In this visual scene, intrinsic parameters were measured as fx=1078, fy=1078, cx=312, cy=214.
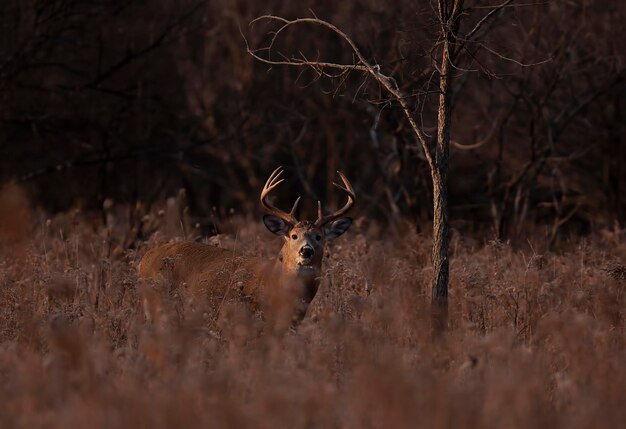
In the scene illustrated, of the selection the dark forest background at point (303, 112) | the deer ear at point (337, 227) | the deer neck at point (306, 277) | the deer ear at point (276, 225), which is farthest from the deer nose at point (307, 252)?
the dark forest background at point (303, 112)

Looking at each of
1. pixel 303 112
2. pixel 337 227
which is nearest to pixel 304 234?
pixel 337 227

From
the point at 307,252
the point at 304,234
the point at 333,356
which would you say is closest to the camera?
the point at 333,356

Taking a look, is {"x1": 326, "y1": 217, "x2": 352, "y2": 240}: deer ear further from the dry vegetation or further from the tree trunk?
the tree trunk

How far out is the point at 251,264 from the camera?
970 cm

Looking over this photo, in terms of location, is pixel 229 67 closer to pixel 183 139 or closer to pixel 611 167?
pixel 183 139

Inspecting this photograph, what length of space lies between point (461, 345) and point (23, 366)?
2.77 meters

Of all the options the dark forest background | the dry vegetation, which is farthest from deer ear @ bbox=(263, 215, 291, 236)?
the dark forest background

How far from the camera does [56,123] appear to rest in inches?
696

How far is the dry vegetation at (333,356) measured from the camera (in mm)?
5074

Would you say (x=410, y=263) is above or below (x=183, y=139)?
above

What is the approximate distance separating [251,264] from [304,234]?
22.0 inches

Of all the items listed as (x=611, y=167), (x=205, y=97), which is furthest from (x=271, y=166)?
(x=611, y=167)

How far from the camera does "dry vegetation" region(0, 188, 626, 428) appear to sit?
507 centimetres

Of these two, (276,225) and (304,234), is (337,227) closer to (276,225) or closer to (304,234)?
(276,225)
